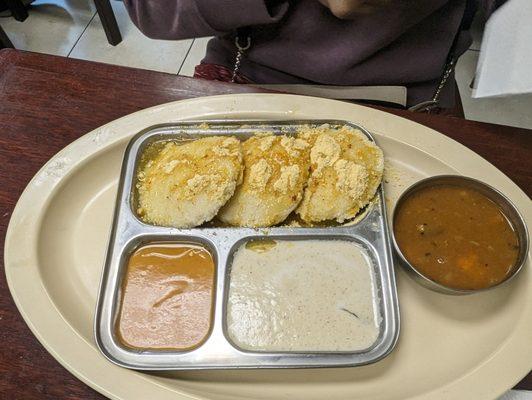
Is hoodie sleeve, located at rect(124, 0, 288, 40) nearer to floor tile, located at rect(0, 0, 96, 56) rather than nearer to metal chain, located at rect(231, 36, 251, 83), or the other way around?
metal chain, located at rect(231, 36, 251, 83)

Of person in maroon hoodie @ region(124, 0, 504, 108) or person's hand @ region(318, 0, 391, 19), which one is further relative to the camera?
person in maroon hoodie @ region(124, 0, 504, 108)

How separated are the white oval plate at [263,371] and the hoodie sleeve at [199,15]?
0.78 ft

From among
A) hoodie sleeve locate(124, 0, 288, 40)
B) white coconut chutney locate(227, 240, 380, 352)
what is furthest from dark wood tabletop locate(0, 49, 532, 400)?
white coconut chutney locate(227, 240, 380, 352)

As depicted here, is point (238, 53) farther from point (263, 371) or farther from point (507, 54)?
point (263, 371)

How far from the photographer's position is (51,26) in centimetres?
355

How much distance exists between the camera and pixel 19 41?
3453 mm

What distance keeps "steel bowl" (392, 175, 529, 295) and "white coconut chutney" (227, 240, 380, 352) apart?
0.13m

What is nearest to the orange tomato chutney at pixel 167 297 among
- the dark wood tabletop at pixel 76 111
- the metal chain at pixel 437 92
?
the dark wood tabletop at pixel 76 111

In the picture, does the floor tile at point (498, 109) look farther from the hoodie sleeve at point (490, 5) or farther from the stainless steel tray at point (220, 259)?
the stainless steel tray at point (220, 259)

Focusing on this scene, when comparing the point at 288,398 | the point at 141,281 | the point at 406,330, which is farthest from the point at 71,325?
the point at 406,330

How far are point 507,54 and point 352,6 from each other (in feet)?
1.52

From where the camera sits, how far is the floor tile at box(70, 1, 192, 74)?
10.9ft

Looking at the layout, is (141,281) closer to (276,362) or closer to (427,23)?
(276,362)

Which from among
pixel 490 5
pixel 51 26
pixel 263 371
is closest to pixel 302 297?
pixel 263 371
